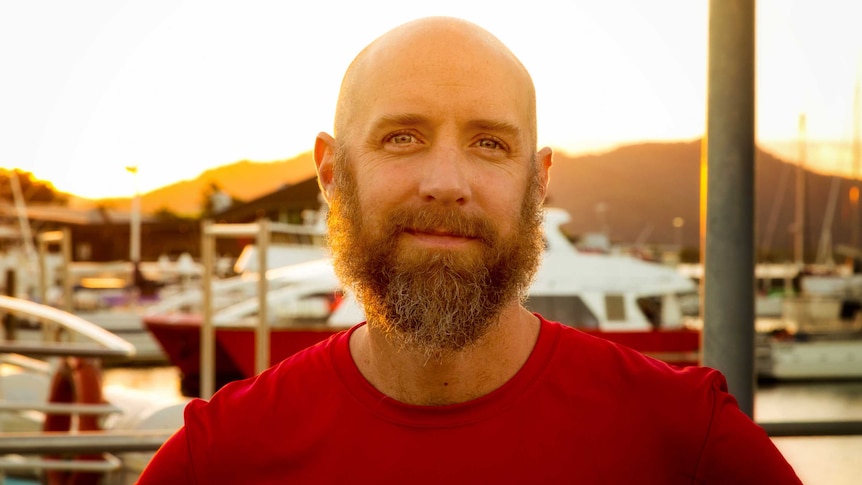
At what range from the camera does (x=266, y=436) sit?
6.07 feet

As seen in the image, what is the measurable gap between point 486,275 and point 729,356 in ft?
3.55

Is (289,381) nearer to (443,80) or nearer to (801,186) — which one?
(443,80)

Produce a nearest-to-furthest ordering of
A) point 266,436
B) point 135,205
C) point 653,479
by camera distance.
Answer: point 653,479 < point 266,436 < point 135,205

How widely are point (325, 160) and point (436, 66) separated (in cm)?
41

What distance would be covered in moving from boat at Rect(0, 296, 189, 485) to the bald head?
2.53m

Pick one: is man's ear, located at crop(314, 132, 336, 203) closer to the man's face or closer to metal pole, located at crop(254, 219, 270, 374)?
the man's face

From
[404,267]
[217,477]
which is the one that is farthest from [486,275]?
[217,477]

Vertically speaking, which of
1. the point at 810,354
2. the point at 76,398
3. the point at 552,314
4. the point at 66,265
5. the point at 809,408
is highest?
the point at 66,265

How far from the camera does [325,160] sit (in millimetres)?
2100

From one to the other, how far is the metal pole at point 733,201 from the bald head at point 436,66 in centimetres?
86

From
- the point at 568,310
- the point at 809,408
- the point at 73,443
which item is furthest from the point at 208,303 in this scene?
the point at 809,408

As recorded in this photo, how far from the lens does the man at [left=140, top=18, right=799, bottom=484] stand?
1.73 m

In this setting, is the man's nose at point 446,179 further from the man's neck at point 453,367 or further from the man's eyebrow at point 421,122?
the man's neck at point 453,367

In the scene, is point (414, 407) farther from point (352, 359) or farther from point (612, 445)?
point (612, 445)
